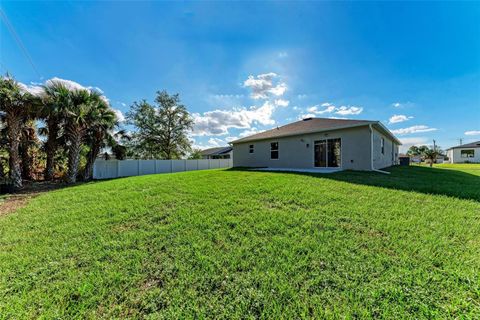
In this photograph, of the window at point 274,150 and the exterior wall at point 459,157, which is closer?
the window at point 274,150

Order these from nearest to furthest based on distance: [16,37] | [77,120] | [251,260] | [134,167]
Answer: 1. [251,260]
2. [16,37]
3. [77,120]
4. [134,167]

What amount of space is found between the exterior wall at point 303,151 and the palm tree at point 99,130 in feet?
33.0

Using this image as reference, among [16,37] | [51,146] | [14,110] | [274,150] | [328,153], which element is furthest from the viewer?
[274,150]

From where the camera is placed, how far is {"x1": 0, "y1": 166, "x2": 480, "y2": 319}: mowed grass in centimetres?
206

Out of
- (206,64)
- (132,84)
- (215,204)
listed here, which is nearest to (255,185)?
(215,204)

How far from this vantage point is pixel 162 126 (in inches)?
971

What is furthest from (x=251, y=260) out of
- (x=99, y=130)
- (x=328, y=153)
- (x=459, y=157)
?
(x=459, y=157)

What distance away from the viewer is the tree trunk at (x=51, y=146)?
12453 mm

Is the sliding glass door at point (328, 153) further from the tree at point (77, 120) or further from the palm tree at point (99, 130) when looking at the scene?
the tree at point (77, 120)

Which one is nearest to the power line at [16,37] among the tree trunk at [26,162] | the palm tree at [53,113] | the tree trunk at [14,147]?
the palm tree at [53,113]

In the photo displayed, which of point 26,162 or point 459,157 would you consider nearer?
point 26,162

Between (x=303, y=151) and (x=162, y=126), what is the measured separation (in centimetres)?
1938

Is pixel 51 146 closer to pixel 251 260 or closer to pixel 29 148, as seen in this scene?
pixel 29 148

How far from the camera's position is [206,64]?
10.8 m
